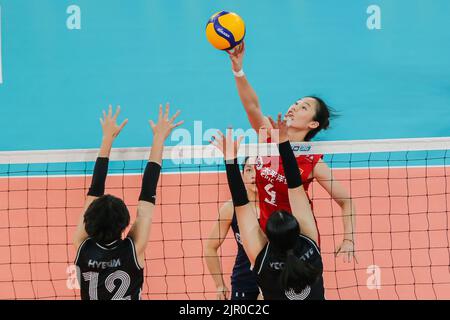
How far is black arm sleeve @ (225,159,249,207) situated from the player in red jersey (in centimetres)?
88

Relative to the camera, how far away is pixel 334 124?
7426 mm

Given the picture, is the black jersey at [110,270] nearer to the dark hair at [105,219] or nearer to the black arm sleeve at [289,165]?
the dark hair at [105,219]

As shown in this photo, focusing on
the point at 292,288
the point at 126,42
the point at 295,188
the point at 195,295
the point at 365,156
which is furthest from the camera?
the point at 126,42

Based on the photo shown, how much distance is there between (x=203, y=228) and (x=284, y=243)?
3.09m

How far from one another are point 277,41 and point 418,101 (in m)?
1.70

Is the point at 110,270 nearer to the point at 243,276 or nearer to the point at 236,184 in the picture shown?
the point at 236,184

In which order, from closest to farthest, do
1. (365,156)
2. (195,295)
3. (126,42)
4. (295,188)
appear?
(295,188)
(195,295)
(365,156)
(126,42)

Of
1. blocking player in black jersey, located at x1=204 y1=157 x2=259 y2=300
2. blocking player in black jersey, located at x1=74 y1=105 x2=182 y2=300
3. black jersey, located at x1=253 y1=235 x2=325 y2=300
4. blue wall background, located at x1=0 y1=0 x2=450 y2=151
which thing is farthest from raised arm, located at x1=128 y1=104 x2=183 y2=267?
blue wall background, located at x1=0 y1=0 x2=450 y2=151

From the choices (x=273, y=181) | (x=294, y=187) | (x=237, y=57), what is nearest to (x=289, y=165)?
(x=294, y=187)

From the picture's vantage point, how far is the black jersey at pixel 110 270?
3408mm

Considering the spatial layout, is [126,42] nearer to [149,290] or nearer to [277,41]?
[277,41]

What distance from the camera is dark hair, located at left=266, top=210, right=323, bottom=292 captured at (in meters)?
3.23

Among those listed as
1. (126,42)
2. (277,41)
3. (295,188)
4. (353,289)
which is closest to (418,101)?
(277,41)

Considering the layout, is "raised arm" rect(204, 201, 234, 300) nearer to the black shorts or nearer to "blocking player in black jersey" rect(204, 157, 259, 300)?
"blocking player in black jersey" rect(204, 157, 259, 300)
